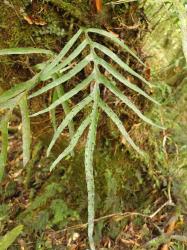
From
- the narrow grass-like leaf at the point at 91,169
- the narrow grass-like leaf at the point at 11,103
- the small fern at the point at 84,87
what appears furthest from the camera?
the narrow grass-like leaf at the point at 11,103

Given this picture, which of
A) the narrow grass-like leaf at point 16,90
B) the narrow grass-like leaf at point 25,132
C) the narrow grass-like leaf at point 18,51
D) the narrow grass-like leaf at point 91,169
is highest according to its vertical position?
the narrow grass-like leaf at point 18,51

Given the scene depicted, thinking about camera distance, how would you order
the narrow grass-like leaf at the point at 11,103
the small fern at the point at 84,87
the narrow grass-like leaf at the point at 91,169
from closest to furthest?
the narrow grass-like leaf at the point at 91,169
the small fern at the point at 84,87
the narrow grass-like leaf at the point at 11,103

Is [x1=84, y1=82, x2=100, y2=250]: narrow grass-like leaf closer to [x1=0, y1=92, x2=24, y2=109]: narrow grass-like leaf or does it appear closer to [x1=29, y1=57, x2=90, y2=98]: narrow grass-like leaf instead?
[x1=29, y1=57, x2=90, y2=98]: narrow grass-like leaf

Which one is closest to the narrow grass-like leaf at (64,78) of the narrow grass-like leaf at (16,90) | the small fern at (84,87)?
the small fern at (84,87)

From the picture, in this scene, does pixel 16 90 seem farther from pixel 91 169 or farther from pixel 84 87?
pixel 91 169

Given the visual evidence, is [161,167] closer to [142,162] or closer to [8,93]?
[142,162]

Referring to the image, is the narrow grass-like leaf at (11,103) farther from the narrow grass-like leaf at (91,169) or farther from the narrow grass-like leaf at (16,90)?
the narrow grass-like leaf at (91,169)

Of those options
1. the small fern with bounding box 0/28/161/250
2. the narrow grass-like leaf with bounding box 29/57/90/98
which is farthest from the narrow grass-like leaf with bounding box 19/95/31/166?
the narrow grass-like leaf with bounding box 29/57/90/98

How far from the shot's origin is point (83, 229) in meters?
1.97

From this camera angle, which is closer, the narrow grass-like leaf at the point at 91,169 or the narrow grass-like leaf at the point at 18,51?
the narrow grass-like leaf at the point at 91,169

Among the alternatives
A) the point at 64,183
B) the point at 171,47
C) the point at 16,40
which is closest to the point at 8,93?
the point at 16,40

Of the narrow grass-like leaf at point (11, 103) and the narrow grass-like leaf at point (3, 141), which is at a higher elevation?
the narrow grass-like leaf at point (11, 103)

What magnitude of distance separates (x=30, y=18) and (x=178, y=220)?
3.92 feet

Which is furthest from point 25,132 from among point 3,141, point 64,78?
point 64,78
